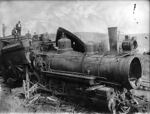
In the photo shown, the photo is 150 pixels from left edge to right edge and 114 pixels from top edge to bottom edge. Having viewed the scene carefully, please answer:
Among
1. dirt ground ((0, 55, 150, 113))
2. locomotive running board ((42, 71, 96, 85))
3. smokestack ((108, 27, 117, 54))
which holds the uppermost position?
smokestack ((108, 27, 117, 54))

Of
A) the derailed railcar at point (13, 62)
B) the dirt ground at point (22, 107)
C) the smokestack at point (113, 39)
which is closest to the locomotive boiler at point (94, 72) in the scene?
the smokestack at point (113, 39)

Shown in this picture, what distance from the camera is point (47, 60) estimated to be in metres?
11.9

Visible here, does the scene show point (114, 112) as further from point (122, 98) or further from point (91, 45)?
Answer: point (91, 45)

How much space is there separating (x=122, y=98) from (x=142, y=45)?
139 feet

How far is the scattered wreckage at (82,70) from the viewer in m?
8.94

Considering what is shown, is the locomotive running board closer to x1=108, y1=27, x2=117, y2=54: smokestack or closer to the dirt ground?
the dirt ground

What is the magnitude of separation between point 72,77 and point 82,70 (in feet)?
1.87

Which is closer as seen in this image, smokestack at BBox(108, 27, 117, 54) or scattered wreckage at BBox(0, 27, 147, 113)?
scattered wreckage at BBox(0, 27, 147, 113)

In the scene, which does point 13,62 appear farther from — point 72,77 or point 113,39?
point 113,39

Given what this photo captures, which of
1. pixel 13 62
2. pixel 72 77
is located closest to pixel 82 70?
pixel 72 77

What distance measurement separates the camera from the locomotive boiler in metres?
8.83

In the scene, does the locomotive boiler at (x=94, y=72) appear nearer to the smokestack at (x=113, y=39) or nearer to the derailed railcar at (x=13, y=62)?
the smokestack at (x=113, y=39)

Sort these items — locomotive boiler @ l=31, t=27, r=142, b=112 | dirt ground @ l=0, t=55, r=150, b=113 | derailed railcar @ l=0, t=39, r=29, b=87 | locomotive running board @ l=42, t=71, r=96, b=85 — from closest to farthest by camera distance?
locomotive boiler @ l=31, t=27, r=142, b=112 → locomotive running board @ l=42, t=71, r=96, b=85 → dirt ground @ l=0, t=55, r=150, b=113 → derailed railcar @ l=0, t=39, r=29, b=87

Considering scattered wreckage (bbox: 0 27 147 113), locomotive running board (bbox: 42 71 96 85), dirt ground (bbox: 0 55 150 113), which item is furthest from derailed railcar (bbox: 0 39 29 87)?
locomotive running board (bbox: 42 71 96 85)
